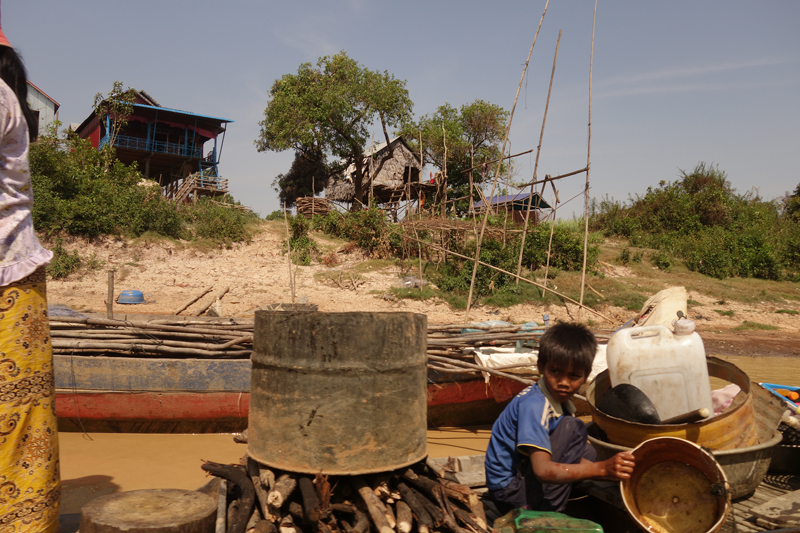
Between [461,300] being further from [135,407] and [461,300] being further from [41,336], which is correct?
[41,336]

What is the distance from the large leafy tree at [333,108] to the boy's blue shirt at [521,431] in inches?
722

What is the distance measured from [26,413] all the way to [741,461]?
2.94m

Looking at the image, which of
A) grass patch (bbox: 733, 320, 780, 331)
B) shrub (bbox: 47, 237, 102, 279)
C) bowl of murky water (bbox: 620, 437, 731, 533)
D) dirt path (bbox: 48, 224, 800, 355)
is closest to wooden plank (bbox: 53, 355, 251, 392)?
bowl of murky water (bbox: 620, 437, 731, 533)

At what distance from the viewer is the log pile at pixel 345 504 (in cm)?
196

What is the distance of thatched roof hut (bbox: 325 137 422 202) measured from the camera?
67.4ft

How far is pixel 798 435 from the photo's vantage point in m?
2.93

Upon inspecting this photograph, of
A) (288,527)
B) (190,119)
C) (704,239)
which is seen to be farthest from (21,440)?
(190,119)

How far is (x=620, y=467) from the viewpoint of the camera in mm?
1981

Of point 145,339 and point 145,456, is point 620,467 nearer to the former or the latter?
point 145,456

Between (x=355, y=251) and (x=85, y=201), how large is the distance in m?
6.75

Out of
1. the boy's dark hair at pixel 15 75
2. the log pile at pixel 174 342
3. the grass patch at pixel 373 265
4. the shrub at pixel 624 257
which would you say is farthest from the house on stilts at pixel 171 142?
the boy's dark hair at pixel 15 75

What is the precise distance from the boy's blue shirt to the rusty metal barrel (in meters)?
0.41

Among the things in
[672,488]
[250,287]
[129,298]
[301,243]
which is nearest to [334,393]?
[672,488]

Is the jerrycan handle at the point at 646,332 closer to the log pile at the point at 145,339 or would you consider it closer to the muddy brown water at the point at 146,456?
the muddy brown water at the point at 146,456
